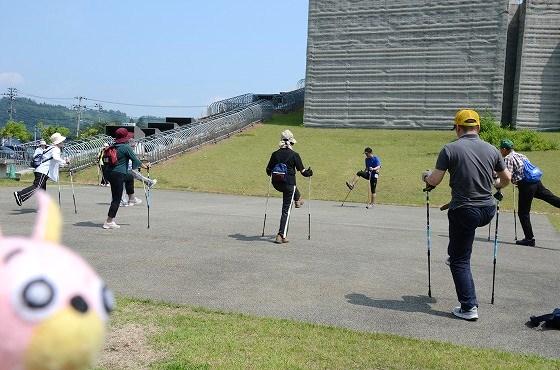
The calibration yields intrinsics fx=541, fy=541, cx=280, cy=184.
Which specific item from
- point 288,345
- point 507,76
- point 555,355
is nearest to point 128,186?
point 288,345

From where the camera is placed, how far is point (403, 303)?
613 cm

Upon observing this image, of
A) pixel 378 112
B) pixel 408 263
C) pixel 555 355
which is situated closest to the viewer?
pixel 555 355

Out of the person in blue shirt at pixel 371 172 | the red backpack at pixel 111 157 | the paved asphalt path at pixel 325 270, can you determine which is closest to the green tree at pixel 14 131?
the paved asphalt path at pixel 325 270

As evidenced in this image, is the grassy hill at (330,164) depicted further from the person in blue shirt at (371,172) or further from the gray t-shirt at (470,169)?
the gray t-shirt at (470,169)

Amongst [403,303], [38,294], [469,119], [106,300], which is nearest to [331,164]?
[403,303]

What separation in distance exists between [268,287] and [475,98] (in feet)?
108

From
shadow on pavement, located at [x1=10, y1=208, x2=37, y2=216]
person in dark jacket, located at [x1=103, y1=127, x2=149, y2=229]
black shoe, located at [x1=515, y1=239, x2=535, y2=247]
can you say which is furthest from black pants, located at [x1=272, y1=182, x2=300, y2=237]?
shadow on pavement, located at [x1=10, y1=208, x2=37, y2=216]

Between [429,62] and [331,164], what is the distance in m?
15.7

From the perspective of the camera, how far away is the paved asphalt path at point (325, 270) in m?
5.48

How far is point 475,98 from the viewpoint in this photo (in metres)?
36.0

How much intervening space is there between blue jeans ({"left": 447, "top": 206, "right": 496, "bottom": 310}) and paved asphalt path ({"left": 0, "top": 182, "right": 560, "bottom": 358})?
0.29 m

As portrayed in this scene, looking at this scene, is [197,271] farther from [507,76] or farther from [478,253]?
[507,76]

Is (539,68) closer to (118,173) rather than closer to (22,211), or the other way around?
(118,173)

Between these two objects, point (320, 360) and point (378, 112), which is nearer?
point (320, 360)
